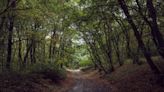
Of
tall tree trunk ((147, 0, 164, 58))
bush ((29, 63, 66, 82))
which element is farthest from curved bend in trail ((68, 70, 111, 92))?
tall tree trunk ((147, 0, 164, 58))

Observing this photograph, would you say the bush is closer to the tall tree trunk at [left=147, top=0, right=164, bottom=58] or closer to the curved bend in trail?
the curved bend in trail

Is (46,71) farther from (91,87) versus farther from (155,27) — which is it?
(155,27)

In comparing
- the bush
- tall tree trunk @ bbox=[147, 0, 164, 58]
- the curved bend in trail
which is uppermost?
tall tree trunk @ bbox=[147, 0, 164, 58]

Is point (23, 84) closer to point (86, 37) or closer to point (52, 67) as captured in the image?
point (52, 67)

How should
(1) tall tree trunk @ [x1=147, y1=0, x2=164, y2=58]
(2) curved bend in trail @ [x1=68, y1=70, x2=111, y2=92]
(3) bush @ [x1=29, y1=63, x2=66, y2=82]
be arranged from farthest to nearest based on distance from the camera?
(3) bush @ [x1=29, y1=63, x2=66, y2=82] < (2) curved bend in trail @ [x1=68, y1=70, x2=111, y2=92] < (1) tall tree trunk @ [x1=147, y1=0, x2=164, y2=58]

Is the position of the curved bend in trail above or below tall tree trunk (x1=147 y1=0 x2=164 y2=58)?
below

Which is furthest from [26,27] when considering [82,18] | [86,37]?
[86,37]

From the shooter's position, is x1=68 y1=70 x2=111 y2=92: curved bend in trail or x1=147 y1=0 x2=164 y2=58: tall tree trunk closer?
Answer: x1=147 y1=0 x2=164 y2=58: tall tree trunk

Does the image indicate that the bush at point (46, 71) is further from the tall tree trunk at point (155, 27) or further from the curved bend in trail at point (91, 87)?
the tall tree trunk at point (155, 27)

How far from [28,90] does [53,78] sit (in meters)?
8.90

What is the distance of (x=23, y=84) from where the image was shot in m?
15.4

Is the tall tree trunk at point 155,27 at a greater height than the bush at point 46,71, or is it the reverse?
the tall tree trunk at point 155,27

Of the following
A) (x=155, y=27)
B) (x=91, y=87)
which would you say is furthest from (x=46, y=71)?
(x=155, y=27)

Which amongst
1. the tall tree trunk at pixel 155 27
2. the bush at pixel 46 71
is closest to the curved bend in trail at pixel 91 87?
the bush at pixel 46 71
